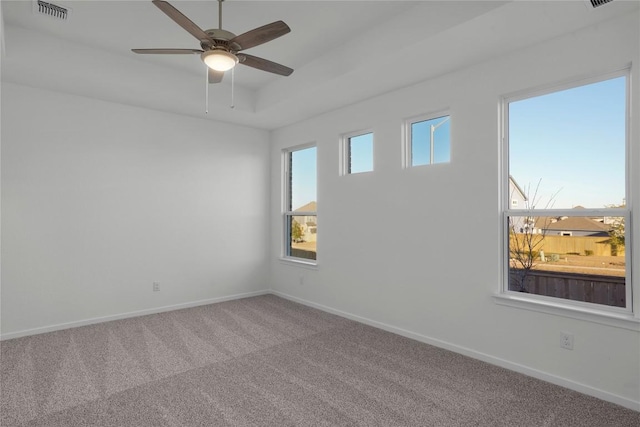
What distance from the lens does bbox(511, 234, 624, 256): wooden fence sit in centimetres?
254

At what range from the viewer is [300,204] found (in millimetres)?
5285

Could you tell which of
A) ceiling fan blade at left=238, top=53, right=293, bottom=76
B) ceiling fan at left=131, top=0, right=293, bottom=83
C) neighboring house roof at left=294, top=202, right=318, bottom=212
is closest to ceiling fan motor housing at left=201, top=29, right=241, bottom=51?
ceiling fan at left=131, top=0, right=293, bottom=83

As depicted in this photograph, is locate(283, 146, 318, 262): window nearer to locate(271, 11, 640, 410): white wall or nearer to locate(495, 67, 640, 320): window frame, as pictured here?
locate(271, 11, 640, 410): white wall

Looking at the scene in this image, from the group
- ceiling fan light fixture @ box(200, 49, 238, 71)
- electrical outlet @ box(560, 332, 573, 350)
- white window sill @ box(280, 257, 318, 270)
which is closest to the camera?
ceiling fan light fixture @ box(200, 49, 238, 71)

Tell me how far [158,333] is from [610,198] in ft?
14.0

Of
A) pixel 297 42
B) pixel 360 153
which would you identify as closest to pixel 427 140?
pixel 360 153

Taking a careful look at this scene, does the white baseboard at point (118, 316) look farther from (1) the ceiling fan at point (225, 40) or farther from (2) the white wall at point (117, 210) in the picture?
(1) the ceiling fan at point (225, 40)

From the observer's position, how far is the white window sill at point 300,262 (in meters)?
4.84

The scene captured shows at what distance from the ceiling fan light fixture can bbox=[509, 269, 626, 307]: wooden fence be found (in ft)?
9.19

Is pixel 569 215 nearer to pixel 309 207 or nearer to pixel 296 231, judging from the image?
pixel 309 207

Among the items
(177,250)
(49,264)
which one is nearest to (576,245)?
(177,250)

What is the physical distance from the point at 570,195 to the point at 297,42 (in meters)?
2.72

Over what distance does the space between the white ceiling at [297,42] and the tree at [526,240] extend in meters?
1.26

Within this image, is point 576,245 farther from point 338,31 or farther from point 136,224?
point 136,224
